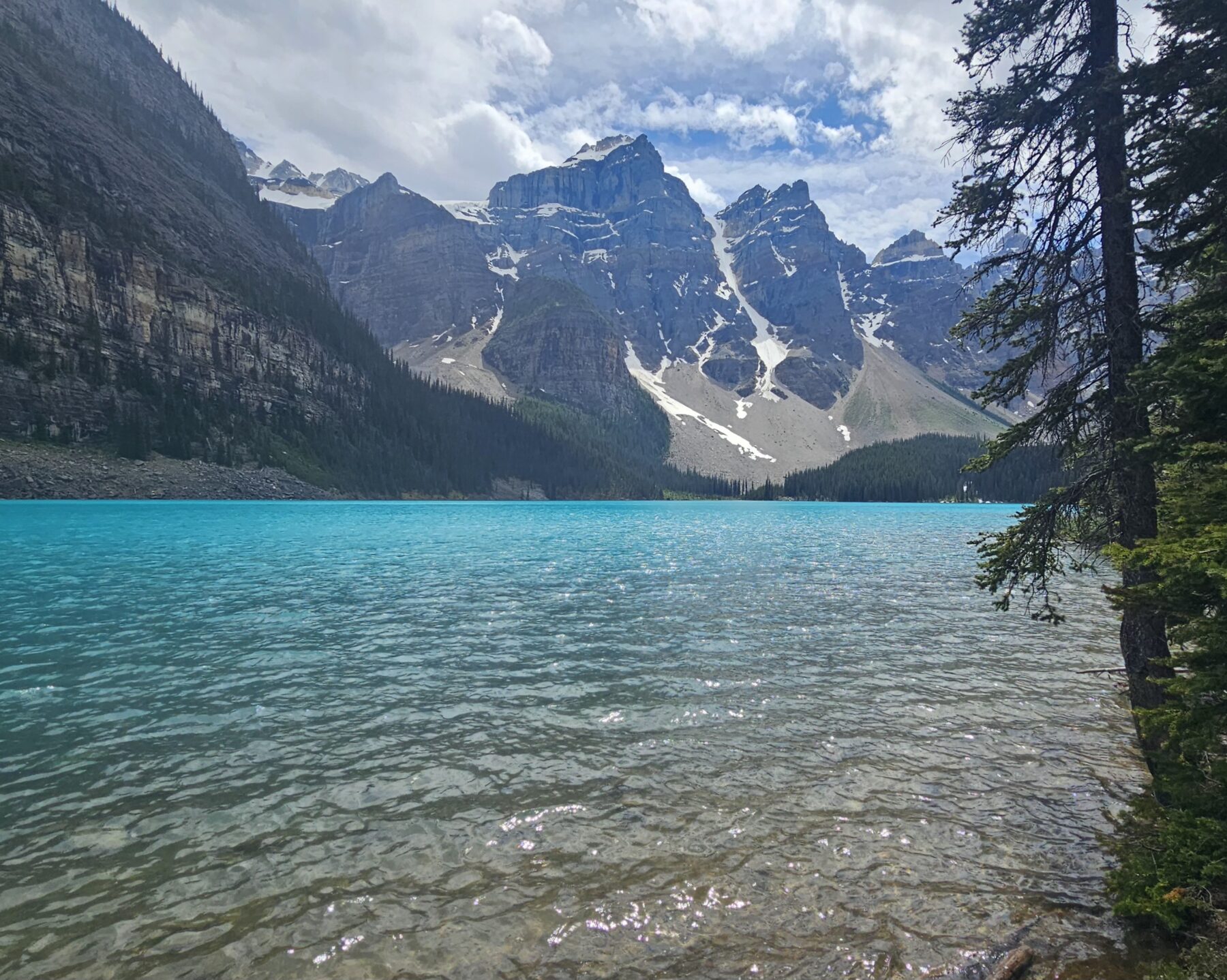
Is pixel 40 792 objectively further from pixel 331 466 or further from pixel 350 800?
pixel 331 466

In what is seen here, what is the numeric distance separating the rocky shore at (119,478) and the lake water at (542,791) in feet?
387

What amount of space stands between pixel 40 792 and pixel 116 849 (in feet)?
9.53

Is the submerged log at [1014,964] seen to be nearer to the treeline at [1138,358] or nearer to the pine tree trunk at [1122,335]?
the treeline at [1138,358]

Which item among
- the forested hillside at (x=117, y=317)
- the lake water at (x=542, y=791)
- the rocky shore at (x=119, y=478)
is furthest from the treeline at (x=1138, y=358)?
the forested hillside at (x=117, y=317)

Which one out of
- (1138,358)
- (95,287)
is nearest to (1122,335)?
(1138,358)

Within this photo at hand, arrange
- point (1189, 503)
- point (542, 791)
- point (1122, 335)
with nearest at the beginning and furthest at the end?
point (1189, 503) < point (542, 791) < point (1122, 335)

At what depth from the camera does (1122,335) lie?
11508 millimetres

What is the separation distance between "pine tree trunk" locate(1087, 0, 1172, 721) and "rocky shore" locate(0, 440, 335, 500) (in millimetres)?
148632

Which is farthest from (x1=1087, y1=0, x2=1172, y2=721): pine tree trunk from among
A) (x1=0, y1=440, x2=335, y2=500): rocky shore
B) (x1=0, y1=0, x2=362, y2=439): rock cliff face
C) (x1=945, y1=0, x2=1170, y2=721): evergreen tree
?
(x1=0, y1=0, x2=362, y2=439): rock cliff face

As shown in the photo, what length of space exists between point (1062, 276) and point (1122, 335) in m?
2.35

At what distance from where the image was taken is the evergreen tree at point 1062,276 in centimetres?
1163

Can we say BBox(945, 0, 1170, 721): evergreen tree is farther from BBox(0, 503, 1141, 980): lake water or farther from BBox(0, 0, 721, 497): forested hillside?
BBox(0, 0, 721, 497): forested hillside

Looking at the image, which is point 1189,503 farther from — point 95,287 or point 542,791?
point 95,287

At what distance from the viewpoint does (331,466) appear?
185000 mm
